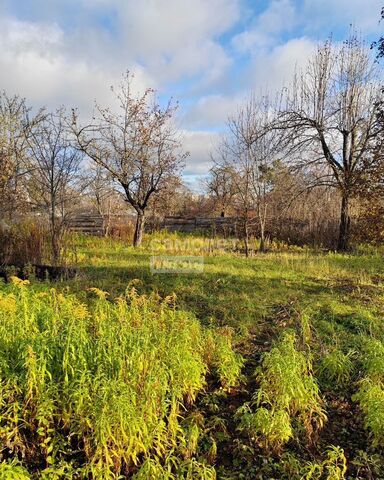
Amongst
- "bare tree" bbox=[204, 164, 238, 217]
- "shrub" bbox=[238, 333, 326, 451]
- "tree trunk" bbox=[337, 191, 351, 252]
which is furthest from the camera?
"bare tree" bbox=[204, 164, 238, 217]

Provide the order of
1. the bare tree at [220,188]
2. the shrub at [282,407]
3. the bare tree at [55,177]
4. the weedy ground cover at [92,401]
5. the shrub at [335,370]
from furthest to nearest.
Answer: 1. the bare tree at [220,188]
2. the bare tree at [55,177]
3. the shrub at [335,370]
4. the shrub at [282,407]
5. the weedy ground cover at [92,401]

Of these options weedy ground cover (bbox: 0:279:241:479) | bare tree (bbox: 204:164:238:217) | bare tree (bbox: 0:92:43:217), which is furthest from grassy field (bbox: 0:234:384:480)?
bare tree (bbox: 204:164:238:217)

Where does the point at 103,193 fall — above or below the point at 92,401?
above

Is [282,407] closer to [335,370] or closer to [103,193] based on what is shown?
[335,370]

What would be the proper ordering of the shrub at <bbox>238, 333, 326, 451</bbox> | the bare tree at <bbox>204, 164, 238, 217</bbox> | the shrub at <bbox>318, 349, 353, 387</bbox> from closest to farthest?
the shrub at <bbox>238, 333, 326, 451</bbox> → the shrub at <bbox>318, 349, 353, 387</bbox> → the bare tree at <bbox>204, 164, 238, 217</bbox>

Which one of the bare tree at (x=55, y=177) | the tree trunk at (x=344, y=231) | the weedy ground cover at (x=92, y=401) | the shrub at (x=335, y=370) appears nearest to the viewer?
the weedy ground cover at (x=92, y=401)

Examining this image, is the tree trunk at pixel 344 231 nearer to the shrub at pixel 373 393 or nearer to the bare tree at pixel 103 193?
the bare tree at pixel 103 193

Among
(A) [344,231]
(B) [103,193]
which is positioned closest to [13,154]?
(B) [103,193]

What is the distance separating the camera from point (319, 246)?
44.8 ft

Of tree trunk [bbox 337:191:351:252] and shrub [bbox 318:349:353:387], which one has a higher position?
tree trunk [bbox 337:191:351:252]

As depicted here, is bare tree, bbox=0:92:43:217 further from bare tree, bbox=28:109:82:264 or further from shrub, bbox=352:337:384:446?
shrub, bbox=352:337:384:446

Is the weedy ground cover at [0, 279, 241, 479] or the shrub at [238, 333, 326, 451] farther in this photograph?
the shrub at [238, 333, 326, 451]

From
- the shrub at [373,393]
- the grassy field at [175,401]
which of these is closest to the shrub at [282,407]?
the grassy field at [175,401]

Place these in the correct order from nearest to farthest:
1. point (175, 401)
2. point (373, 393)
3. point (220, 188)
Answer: point (175, 401), point (373, 393), point (220, 188)
